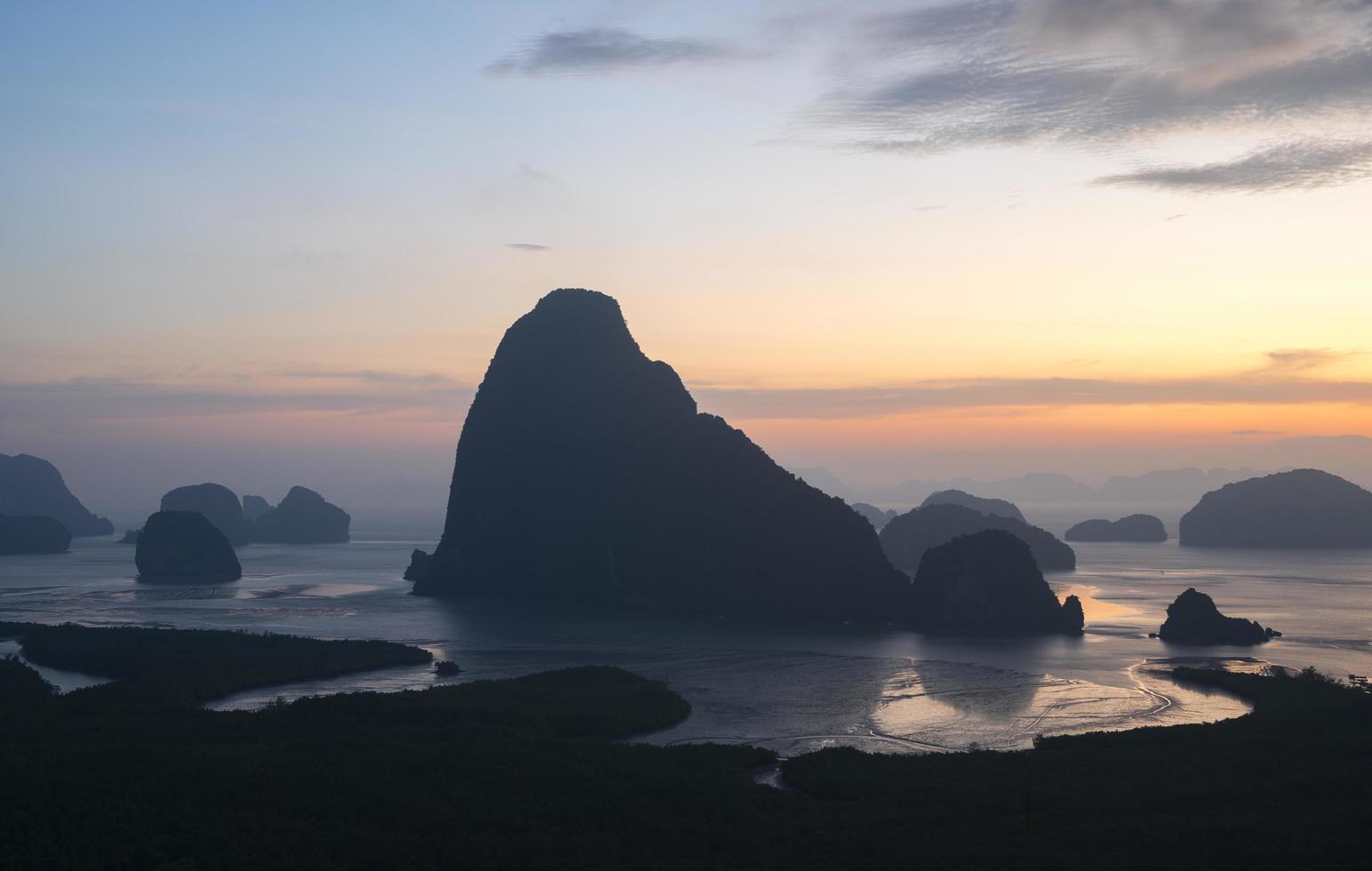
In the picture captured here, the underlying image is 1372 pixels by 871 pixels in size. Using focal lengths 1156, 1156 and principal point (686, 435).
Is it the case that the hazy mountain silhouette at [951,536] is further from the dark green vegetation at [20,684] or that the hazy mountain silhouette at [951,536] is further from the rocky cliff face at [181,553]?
the dark green vegetation at [20,684]

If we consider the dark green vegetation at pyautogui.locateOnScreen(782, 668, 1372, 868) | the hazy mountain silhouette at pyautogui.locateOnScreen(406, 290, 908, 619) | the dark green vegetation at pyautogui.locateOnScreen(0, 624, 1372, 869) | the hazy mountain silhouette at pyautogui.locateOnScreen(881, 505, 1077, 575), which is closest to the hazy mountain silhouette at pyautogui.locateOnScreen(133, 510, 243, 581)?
the hazy mountain silhouette at pyautogui.locateOnScreen(406, 290, 908, 619)

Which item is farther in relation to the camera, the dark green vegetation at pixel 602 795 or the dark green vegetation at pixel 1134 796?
the dark green vegetation at pixel 602 795

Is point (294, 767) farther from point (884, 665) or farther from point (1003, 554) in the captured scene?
point (1003, 554)

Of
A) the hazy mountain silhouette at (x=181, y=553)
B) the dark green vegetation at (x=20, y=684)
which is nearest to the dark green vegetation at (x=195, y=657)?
the dark green vegetation at (x=20, y=684)

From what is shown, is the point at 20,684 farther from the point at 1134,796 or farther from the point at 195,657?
the point at 1134,796

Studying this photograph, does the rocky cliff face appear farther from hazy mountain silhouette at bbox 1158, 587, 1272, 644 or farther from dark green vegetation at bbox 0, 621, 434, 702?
hazy mountain silhouette at bbox 1158, 587, 1272, 644

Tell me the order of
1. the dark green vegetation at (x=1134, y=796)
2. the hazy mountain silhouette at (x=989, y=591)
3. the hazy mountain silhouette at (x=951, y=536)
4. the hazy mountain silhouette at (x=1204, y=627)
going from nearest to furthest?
the dark green vegetation at (x=1134, y=796)
the hazy mountain silhouette at (x=1204, y=627)
the hazy mountain silhouette at (x=989, y=591)
the hazy mountain silhouette at (x=951, y=536)

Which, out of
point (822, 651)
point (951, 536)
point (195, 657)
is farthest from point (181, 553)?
point (951, 536)
